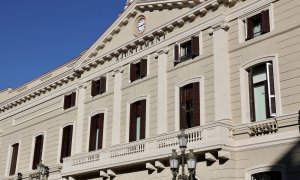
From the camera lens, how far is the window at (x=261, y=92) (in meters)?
17.0

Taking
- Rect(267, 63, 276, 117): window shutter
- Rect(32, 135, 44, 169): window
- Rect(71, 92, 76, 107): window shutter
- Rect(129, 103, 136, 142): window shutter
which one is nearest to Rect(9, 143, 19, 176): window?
Rect(32, 135, 44, 169): window

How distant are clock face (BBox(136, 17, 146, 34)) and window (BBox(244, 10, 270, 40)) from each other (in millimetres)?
6470

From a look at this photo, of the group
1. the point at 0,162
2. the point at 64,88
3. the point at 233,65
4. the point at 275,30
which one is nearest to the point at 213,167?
the point at 233,65

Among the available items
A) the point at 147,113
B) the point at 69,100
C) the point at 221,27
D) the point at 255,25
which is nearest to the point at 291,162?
the point at 255,25

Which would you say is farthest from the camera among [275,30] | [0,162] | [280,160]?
[0,162]

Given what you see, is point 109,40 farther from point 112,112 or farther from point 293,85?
point 293,85

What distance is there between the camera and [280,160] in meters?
16.1

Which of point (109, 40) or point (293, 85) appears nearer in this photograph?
point (293, 85)

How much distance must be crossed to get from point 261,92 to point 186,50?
4746mm

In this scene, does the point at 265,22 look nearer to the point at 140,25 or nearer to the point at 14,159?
the point at 140,25

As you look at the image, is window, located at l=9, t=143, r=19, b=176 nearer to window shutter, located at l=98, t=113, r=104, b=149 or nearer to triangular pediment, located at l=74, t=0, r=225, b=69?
triangular pediment, located at l=74, t=0, r=225, b=69

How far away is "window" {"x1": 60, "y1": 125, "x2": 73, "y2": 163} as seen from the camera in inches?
1039

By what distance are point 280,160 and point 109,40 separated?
→ 1277cm

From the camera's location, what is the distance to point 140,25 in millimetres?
23844
